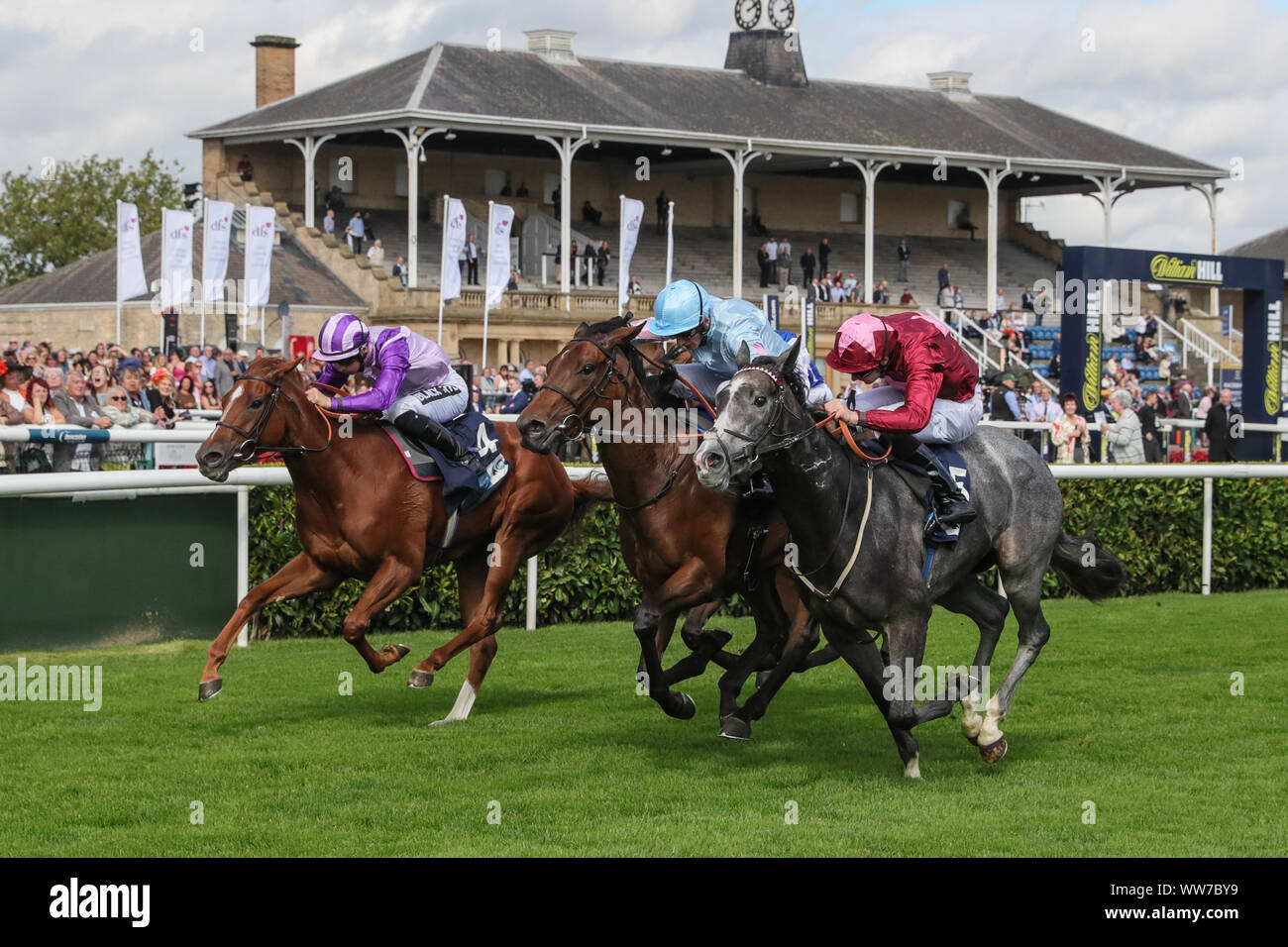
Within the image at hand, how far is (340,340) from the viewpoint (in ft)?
24.7

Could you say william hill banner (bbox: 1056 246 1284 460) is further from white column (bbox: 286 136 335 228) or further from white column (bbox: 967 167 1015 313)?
white column (bbox: 286 136 335 228)

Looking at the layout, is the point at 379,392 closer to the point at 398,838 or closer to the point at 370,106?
the point at 398,838

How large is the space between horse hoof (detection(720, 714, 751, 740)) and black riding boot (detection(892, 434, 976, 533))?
1.22m

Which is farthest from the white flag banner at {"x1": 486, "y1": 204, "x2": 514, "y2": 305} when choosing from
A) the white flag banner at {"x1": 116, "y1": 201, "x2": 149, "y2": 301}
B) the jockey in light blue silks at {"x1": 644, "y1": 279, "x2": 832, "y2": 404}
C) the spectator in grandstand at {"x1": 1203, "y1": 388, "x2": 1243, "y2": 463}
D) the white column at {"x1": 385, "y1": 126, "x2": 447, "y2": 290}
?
the jockey in light blue silks at {"x1": 644, "y1": 279, "x2": 832, "y2": 404}

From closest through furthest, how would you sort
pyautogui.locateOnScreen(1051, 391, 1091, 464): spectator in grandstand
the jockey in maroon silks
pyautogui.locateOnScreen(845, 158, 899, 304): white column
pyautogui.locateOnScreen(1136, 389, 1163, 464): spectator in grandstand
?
1. the jockey in maroon silks
2. pyautogui.locateOnScreen(1051, 391, 1091, 464): spectator in grandstand
3. pyautogui.locateOnScreen(1136, 389, 1163, 464): spectator in grandstand
4. pyautogui.locateOnScreen(845, 158, 899, 304): white column

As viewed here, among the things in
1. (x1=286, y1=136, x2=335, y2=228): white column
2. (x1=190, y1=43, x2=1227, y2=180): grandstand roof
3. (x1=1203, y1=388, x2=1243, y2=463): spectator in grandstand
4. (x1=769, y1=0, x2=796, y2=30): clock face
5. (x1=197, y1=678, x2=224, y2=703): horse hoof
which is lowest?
(x1=197, y1=678, x2=224, y2=703): horse hoof

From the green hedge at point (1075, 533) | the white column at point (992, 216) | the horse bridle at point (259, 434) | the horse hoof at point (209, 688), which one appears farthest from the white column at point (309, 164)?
the horse hoof at point (209, 688)

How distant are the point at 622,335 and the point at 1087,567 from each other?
227 cm

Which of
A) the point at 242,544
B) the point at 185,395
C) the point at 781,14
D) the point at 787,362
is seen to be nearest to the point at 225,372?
the point at 185,395

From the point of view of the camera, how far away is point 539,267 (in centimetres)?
4022

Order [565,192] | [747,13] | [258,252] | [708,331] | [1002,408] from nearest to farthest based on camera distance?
[708,331]
[1002,408]
[258,252]
[565,192]
[747,13]

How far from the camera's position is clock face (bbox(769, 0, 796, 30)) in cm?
4656

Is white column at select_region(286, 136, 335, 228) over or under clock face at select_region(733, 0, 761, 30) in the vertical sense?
under

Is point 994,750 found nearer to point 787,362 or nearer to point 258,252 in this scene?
point 787,362
